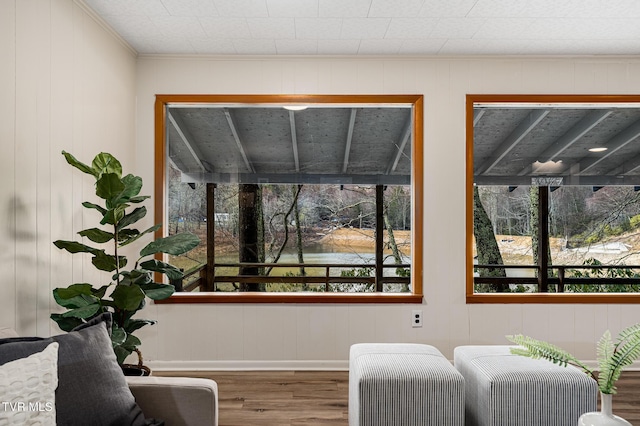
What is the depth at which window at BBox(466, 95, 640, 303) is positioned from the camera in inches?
145

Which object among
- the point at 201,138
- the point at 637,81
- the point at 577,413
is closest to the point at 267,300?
the point at 201,138

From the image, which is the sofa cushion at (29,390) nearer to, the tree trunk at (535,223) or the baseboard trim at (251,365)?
the baseboard trim at (251,365)

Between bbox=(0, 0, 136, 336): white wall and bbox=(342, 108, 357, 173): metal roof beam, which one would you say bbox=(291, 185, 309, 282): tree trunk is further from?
bbox=(0, 0, 136, 336): white wall

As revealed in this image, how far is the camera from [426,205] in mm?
3555

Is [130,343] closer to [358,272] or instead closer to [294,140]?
[358,272]

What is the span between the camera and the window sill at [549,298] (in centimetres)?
355

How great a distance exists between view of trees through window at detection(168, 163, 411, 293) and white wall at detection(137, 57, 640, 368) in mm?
236

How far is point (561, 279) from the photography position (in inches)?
149

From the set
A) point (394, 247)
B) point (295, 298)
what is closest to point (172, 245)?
point (295, 298)

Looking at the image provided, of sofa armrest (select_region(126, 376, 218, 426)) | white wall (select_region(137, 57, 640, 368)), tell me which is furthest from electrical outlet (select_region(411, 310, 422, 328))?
sofa armrest (select_region(126, 376, 218, 426))

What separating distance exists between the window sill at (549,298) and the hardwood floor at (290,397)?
22.9 inches

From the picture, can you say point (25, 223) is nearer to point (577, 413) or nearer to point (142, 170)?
point (142, 170)

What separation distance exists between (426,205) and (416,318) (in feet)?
2.99

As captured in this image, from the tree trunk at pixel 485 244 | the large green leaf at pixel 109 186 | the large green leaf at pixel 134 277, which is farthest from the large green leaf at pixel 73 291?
the tree trunk at pixel 485 244
